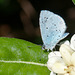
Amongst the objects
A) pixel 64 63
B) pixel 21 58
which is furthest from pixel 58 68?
pixel 21 58

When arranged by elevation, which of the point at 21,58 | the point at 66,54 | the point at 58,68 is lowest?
the point at 21,58

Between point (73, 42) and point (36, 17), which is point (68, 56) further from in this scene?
point (36, 17)

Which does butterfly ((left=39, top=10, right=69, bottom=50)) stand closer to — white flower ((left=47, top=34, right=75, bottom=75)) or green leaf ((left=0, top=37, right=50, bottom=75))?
green leaf ((left=0, top=37, right=50, bottom=75))

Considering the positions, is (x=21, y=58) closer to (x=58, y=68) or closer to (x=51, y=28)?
(x=51, y=28)

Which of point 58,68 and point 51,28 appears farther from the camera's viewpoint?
point 51,28

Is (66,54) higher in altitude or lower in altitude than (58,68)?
higher

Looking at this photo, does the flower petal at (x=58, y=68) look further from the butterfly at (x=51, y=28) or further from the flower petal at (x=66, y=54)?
the butterfly at (x=51, y=28)

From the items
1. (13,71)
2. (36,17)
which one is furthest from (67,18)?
(13,71)

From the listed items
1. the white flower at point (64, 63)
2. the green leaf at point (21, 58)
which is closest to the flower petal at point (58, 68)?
the white flower at point (64, 63)
